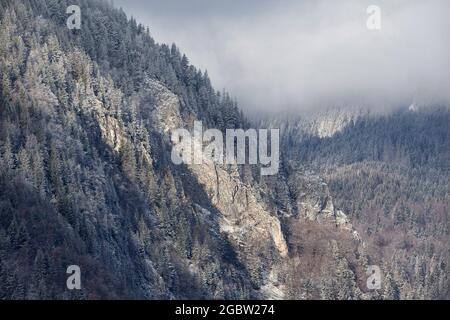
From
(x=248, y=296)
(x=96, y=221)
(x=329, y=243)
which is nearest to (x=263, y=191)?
(x=329, y=243)

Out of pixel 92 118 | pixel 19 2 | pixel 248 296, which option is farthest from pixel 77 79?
pixel 248 296

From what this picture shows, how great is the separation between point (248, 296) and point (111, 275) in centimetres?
3819

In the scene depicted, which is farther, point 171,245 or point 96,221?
point 171,245

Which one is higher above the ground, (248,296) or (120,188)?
(120,188)

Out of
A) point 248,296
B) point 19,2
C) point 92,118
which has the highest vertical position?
point 19,2

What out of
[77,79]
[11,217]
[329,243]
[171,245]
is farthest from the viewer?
[329,243]

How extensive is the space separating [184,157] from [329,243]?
3246cm

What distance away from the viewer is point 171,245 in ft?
555

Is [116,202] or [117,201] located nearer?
[116,202]
